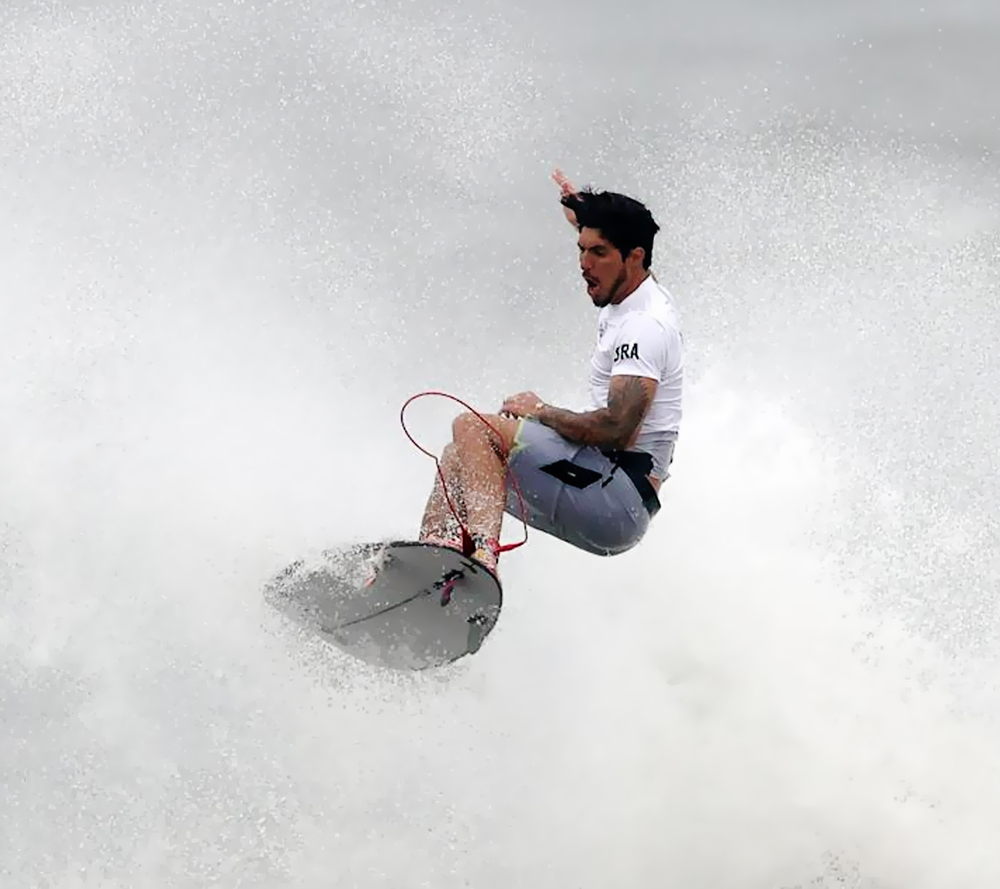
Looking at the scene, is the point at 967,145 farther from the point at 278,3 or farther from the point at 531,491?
the point at 531,491

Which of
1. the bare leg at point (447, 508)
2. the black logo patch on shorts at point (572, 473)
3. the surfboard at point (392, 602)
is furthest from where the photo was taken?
the black logo patch on shorts at point (572, 473)

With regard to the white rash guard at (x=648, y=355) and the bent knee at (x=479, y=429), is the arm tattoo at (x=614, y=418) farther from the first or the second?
the bent knee at (x=479, y=429)

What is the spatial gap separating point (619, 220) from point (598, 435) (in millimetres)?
995

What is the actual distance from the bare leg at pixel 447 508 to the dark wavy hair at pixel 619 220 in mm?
1232

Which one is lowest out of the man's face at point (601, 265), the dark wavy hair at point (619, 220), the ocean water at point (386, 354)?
the ocean water at point (386, 354)

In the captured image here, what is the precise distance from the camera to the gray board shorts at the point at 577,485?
9.01 metres

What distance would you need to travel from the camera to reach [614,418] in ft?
28.8

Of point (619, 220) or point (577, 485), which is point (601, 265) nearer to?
point (619, 220)

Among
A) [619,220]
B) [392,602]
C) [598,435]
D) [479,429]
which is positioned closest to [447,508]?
[479,429]

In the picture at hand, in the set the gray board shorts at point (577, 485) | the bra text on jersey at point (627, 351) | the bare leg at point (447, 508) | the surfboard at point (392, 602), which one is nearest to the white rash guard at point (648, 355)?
the bra text on jersey at point (627, 351)

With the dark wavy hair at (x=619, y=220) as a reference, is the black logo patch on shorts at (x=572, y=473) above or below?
below

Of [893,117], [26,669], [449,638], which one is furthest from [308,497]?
[893,117]

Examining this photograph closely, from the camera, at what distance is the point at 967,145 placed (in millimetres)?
19781

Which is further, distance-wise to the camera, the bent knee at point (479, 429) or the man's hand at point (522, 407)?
the man's hand at point (522, 407)
